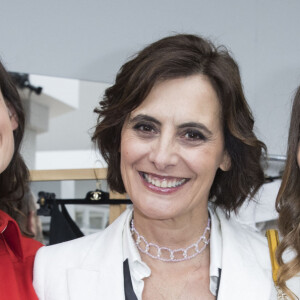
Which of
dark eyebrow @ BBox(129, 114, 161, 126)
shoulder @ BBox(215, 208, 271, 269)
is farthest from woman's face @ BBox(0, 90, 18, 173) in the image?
shoulder @ BBox(215, 208, 271, 269)

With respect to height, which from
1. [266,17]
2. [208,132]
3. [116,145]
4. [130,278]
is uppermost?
[266,17]

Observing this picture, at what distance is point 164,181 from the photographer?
2.33 m

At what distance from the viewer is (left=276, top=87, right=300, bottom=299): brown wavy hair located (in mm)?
2256

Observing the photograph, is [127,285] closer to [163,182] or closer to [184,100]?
[163,182]

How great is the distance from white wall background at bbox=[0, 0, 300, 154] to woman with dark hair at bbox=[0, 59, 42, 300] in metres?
0.56

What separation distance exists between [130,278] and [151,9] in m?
1.45

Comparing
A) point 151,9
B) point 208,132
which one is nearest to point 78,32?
point 151,9

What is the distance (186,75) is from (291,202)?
23.3 inches

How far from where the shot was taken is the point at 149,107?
2299 millimetres

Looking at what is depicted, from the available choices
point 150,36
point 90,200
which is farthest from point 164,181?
point 150,36

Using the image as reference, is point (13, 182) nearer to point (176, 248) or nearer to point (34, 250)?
point (34, 250)

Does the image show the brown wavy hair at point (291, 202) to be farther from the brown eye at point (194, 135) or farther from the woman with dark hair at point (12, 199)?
the woman with dark hair at point (12, 199)

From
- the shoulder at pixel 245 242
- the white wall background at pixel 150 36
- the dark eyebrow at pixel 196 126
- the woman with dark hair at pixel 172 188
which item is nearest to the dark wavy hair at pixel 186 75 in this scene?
the woman with dark hair at pixel 172 188

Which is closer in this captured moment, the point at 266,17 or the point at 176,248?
the point at 176,248
